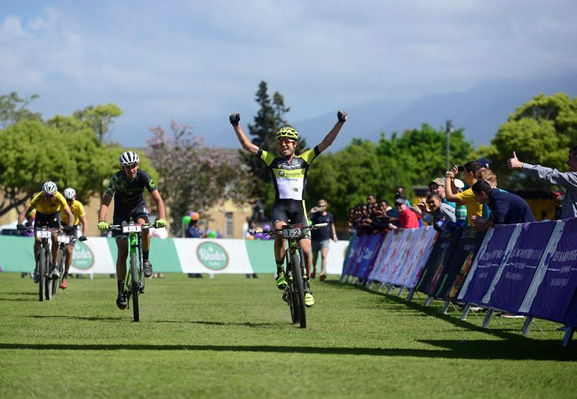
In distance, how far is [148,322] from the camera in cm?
1335

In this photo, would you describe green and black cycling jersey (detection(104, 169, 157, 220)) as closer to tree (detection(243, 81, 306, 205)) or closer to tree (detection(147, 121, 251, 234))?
tree (detection(147, 121, 251, 234))

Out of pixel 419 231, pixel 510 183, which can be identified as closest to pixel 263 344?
pixel 419 231

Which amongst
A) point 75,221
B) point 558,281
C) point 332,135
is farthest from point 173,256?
point 558,281

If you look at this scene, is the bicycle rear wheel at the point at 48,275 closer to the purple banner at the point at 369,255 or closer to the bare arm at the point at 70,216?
the bare arm at the point at 70,216

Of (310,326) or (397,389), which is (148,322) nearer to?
(310,326)

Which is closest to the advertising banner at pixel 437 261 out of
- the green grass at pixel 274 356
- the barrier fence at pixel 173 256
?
the green grass at pixel 274 356

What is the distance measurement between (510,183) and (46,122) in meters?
43.3

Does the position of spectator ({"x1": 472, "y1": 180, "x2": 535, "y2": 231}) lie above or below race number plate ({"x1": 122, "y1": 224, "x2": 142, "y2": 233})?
above

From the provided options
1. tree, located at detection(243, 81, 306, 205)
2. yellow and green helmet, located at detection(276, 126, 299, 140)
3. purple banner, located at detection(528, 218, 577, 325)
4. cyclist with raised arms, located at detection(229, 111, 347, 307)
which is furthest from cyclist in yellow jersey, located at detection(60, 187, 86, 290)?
tree, located at detection(243, 81, 306, 205)

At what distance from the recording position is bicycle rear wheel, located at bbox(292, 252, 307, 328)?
41.0ft

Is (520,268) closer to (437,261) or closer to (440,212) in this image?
(437,261)

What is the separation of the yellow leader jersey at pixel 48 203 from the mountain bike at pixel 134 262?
547cm

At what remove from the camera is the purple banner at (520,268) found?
460 inches

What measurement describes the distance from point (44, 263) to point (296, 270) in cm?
738
